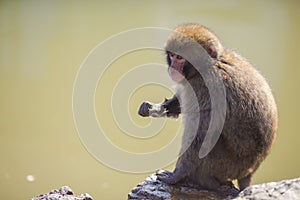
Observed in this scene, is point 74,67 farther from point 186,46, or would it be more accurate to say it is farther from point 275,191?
point 275,191

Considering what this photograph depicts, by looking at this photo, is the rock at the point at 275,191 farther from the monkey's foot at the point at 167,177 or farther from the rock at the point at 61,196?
the rock at the point at 61,196

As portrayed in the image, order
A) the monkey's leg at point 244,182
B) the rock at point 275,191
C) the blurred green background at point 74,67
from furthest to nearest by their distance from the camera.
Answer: the blurred green background at point 74,67, the monkey's leg at point 244,182, the rock at point 275,191

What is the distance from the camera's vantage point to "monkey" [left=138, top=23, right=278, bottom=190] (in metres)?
1.74

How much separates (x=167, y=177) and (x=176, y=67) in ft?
1.41

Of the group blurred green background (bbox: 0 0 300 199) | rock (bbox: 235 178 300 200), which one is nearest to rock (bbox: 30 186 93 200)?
rock (bbox: 235 178 300 200)

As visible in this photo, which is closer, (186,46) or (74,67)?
(186,46)

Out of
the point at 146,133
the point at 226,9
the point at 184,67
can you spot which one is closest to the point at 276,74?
the point at 226,9

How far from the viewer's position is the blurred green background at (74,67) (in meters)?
2.86

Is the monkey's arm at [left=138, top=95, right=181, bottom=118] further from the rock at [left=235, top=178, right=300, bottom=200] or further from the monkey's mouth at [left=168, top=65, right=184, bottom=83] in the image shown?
the rock at [left=235, top=178, right=300, bottom=200]

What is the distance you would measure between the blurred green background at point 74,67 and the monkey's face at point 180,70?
1.07 metres

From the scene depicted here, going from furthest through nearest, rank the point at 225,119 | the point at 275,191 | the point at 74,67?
the point at 74,67, the point at 225,119, the point at 275,191

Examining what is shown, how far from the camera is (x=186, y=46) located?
1836mm

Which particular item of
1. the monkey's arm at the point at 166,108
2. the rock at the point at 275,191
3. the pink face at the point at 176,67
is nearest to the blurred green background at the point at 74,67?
the monkey's arm at the point at 166,108

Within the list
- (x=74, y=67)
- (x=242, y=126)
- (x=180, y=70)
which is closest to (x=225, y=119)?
(x=242, y=126)
